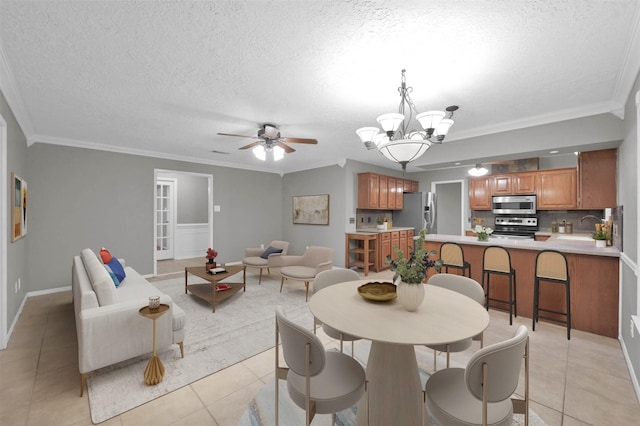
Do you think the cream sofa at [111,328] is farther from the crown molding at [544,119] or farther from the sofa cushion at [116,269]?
the crown molding at [544,119]

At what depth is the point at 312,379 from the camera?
1481 mm

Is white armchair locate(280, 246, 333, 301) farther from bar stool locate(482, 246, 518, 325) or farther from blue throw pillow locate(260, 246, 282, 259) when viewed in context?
bar stool locate(482, 246, 518, 325)

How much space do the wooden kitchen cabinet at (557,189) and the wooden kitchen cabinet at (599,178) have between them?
1660 mm

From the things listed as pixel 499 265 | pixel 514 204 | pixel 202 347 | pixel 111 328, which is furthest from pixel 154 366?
pixel 514 204

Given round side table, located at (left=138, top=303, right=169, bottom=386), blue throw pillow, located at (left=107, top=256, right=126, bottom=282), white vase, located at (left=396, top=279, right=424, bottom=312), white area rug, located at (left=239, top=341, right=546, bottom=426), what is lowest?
white area rug, located at (left=239, top=341, right=546, bottom=426)

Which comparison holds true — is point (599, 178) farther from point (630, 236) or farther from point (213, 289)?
point (213, 289)

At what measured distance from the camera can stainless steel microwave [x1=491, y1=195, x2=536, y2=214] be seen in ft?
18.3

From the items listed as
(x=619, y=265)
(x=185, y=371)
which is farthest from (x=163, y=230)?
(x=619, y=265)

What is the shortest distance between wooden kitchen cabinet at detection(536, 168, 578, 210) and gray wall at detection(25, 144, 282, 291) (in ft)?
22.1

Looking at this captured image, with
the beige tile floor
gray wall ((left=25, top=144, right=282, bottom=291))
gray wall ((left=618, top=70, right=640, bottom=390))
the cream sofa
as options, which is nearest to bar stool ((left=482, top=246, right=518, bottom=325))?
the beige tile floor

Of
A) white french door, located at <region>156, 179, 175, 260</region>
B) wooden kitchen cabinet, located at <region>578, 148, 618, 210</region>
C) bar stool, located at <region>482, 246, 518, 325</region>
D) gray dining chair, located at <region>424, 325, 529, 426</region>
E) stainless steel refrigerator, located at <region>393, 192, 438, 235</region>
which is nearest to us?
gray dining chair, located at <region>424, 325, 529, 426</region>

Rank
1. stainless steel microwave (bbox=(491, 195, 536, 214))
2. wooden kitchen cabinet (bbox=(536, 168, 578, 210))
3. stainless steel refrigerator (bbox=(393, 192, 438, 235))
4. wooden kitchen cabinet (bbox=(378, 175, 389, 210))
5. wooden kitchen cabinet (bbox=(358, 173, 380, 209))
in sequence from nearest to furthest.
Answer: wooden kitchen cabinet (bbox=(536, 168, 578, 210)) → stainless steel microwave (bbox=(491, 195, 536, 214)) → wooden kitchen cabinet (bbox=(358, 173, 380, 209)) → wooden kitchen cabinet (bbox=(378, 175, 389, 210)) → stainless steel refrigerator (bbox=(393, 192, 438, 235))

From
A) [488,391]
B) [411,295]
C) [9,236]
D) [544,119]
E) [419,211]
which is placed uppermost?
[544,119]

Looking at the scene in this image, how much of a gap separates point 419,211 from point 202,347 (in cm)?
566
